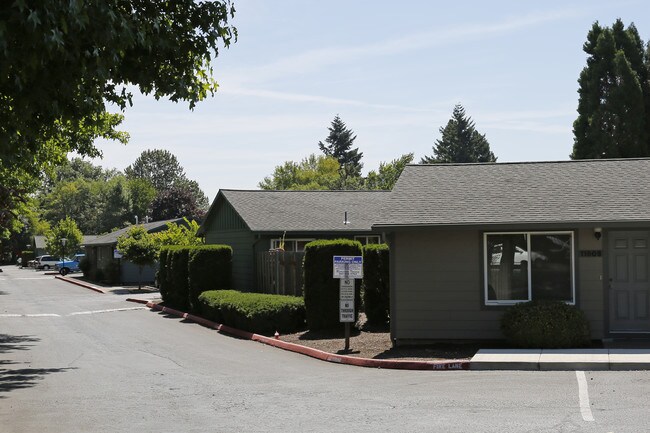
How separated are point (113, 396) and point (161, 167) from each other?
5628 inches

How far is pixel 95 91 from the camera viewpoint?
1062cm

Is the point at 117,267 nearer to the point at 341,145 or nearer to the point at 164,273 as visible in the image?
the point at 164,273

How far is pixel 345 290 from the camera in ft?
60.6

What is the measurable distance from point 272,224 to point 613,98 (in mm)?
29334

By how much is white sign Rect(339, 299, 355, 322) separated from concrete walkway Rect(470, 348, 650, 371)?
3.18 meters

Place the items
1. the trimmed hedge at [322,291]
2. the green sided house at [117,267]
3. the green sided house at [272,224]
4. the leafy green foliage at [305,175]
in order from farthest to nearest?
the leafy green foliage at [305,175] < the green sided house at [117,267] < the green sided house at [272,224] < the trimmed hedge at [322,291]

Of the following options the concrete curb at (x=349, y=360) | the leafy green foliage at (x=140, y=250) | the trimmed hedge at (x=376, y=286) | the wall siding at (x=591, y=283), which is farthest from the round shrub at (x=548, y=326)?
the leafy green foliage at (x=140, y=250)

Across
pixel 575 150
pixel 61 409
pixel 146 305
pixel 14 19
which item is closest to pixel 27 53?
pixel 14 19

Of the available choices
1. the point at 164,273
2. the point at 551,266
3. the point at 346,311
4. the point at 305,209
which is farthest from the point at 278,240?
the point at 551,266

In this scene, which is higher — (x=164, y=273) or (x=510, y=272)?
(x=510, y=272)

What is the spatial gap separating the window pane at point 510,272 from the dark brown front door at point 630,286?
1.84 metres

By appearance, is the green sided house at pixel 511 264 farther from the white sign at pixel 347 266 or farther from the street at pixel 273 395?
the street at pixel 273 395

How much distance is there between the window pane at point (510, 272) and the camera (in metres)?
17.9

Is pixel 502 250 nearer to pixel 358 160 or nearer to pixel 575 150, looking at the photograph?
pixel 575 150
